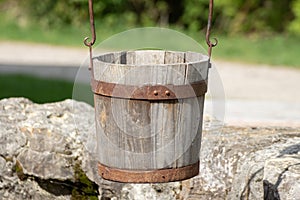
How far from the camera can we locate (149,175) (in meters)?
3.55

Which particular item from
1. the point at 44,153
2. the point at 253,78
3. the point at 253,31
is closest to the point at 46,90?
→ the point at 253,78

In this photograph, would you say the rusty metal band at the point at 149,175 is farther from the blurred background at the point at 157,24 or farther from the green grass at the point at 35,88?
the green grass at the point at 35,88

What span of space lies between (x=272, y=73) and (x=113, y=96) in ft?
28.0

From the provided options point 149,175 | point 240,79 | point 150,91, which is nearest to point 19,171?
point 149,175

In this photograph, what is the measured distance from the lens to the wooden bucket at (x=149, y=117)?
11.3 ft

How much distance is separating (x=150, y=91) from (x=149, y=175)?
1.28 feet

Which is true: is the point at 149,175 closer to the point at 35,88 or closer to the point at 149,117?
the point at 149,117

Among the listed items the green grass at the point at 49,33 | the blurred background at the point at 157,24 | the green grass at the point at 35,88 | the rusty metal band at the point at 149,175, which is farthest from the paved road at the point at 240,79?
the rusty metal band at the point at 149,175

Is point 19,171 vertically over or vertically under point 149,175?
under

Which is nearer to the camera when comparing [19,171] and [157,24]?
[19,171]

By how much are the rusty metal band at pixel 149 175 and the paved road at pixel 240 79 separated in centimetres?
115

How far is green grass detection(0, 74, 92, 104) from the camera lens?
9898mm

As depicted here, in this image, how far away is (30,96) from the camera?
9977 mm

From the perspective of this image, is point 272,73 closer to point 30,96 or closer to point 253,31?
point 30,96
